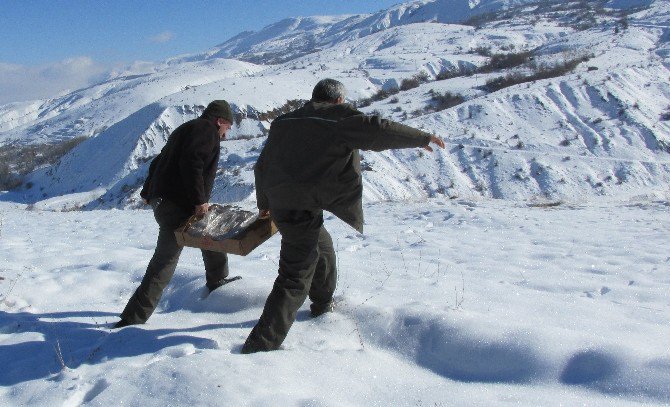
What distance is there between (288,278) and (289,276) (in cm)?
2

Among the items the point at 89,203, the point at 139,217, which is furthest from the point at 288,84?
the point at 139,217

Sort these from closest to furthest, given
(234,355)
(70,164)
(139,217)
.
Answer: (234,355) → (139,217) → (70,164)

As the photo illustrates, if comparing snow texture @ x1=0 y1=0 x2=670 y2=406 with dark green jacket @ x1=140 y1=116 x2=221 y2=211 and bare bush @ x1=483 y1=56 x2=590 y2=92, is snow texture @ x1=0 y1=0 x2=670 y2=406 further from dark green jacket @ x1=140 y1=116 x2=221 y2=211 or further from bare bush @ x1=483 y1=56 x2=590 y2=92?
bare bush @ x1=483 y1=56 x2=590 y2=92

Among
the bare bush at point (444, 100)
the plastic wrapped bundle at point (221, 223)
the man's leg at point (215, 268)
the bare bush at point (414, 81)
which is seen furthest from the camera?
the bare bush at point (414, 81)

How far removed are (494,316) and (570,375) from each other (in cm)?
84

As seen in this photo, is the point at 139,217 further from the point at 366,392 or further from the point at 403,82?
the point at 403,82

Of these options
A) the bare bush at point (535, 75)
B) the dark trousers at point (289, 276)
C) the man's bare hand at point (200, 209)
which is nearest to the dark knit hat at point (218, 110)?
the man's bare hand at point (200, 209)

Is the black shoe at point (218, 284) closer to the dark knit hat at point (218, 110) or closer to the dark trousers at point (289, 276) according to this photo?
the dark trousers at point (289, 276)

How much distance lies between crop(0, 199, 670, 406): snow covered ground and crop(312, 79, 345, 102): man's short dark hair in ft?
5.19

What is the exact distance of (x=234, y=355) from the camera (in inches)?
126

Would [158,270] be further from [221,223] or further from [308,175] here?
[308,175]

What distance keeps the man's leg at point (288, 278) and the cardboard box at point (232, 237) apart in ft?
1.42

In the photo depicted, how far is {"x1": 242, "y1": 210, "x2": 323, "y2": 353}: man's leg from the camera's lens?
3324 mm

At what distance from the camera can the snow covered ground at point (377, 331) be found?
8.98 feet
